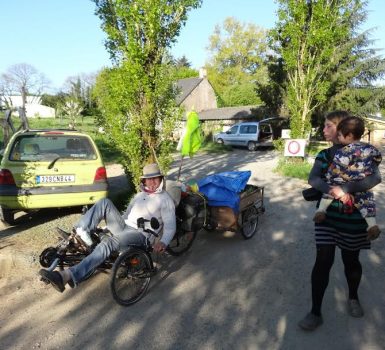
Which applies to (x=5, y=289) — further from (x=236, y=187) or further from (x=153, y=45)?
(x=153, y=45)

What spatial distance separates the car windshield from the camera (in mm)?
6160

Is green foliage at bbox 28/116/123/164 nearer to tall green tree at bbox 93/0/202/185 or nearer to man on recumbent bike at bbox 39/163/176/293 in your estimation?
tall green tree at bbox 93/0/202/185

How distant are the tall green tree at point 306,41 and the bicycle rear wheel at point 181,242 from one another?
9.98 metres

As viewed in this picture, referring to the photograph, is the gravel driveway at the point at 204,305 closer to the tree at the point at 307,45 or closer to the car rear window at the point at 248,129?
the tree at the point at 307,45

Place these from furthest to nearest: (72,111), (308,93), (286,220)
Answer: (72,111) < (308,93) < (286,220)

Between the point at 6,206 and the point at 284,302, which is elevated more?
the point at 6,206

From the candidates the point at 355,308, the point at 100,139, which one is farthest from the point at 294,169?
the point at 100,139

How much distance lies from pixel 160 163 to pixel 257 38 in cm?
5365

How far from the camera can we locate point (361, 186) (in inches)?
122

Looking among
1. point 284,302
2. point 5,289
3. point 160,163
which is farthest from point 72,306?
point 160,163

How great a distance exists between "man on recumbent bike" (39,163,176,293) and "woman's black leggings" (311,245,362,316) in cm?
164

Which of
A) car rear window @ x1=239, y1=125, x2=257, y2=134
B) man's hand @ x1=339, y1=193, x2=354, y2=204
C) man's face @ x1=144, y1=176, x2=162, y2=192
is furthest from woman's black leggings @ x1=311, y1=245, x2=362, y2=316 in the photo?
car rear window @ x1=239, y1=125, x2=257, y2=134

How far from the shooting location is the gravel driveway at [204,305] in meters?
3.22

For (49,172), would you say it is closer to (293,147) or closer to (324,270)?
(324,270)
